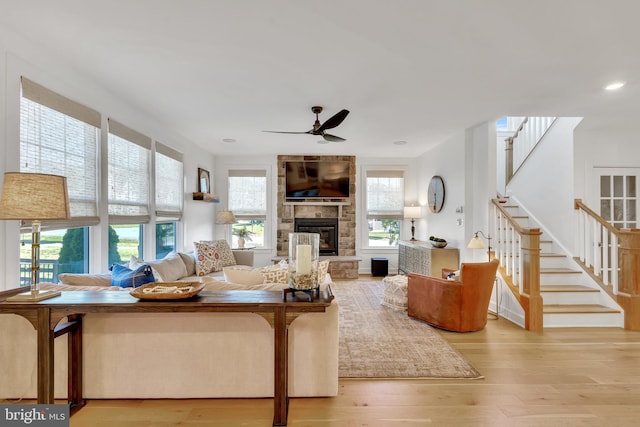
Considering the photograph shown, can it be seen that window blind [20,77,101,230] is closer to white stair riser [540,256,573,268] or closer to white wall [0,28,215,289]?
white wall [0,28,215,289]

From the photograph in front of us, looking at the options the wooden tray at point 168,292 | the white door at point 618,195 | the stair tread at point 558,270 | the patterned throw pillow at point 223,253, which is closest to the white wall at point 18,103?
the wooden tray at point 168,292

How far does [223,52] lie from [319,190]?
4395 mm

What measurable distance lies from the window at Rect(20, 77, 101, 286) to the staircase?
482 centimetres

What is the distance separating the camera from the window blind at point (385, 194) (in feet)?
23.2

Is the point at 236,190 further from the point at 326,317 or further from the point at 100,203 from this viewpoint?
the point at 326,317

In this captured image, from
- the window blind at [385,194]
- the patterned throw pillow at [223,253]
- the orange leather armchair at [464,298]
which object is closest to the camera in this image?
the orange leather armchair at [464,298]

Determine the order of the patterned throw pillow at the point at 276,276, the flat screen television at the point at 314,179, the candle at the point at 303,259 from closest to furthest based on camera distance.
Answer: the candle at the point at 303,259
the patterned throw pillow at the point at 276,276
the flat screen television at the point at 314,179

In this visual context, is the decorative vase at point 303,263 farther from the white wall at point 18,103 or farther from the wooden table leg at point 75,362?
the white wall at point 18,103

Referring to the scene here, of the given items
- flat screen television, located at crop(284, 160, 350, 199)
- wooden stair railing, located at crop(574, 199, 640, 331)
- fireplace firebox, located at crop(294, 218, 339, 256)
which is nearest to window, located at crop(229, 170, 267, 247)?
flat screen television, located at crop(284, 160, 350, 199)

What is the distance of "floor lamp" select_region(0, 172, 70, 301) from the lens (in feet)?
5.64

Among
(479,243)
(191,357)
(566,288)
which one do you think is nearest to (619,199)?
(566,288)

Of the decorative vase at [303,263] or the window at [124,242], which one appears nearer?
the decorative vase at [303,263]

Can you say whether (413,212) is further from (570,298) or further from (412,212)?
(570,298)

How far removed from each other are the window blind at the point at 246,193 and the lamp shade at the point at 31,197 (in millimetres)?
5128
